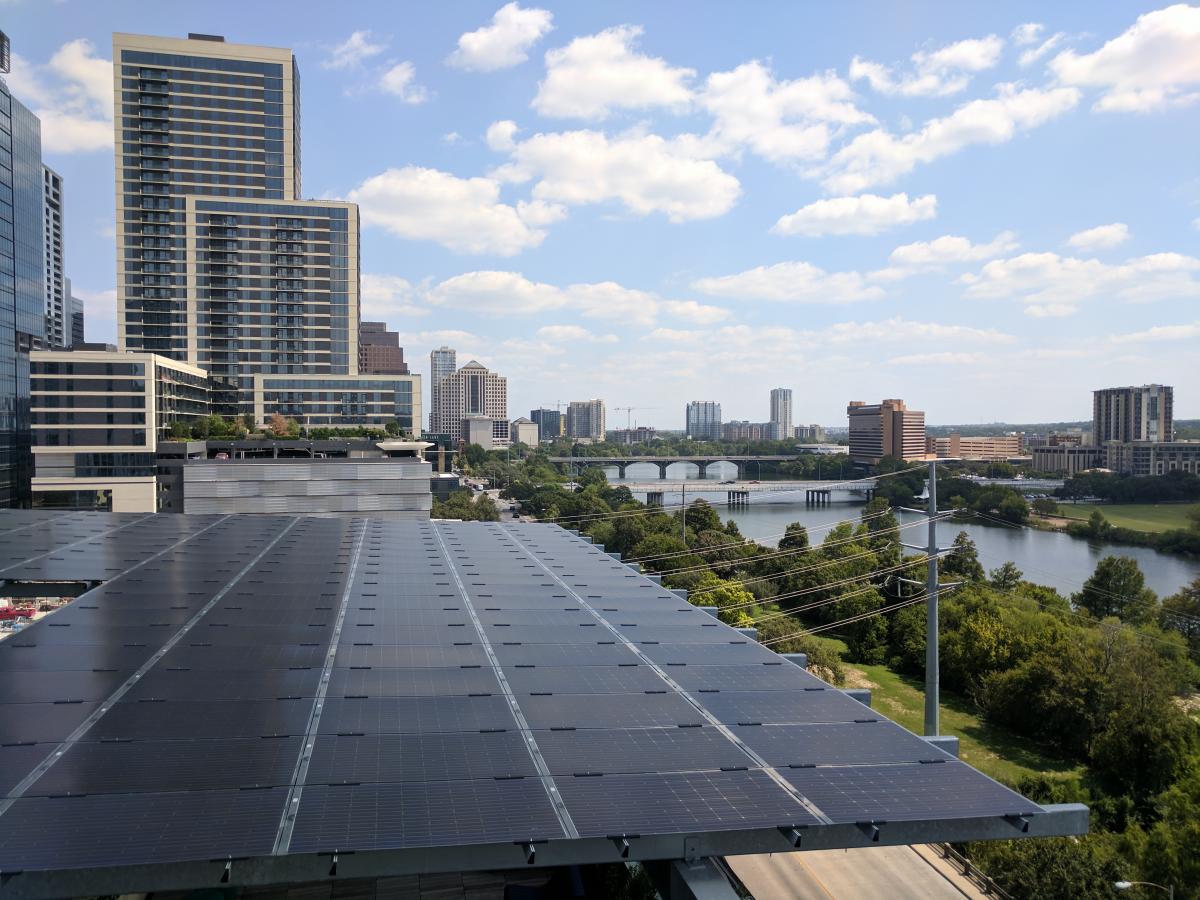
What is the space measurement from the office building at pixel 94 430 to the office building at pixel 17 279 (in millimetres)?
2963

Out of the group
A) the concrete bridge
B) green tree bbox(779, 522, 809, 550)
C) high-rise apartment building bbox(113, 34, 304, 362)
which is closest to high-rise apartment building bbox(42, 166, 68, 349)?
high-rise apartment building bbox(113, 34, 304, 362)

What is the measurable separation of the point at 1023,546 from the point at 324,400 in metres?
57.1

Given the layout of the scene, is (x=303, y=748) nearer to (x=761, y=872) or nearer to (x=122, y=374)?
(x=761, y=872)

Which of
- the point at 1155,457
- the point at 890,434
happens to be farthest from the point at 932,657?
the point at 890,434

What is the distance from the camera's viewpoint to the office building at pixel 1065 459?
115250mm

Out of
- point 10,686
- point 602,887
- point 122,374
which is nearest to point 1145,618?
point 602,887

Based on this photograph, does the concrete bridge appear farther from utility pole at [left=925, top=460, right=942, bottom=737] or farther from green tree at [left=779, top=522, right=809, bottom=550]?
utility pole at [left=925, top=460, right=942, bottom=737]

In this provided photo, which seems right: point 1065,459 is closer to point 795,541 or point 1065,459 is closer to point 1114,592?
point 795,541

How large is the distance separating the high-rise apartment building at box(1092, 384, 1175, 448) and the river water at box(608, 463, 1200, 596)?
171ft

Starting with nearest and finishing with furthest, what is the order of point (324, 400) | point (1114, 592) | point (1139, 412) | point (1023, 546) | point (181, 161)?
point (1114, 592), point (324, 400), point (1023, 546), point (181, 161), point (1139, 412)

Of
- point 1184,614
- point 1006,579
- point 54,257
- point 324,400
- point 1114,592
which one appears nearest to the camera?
point 1184,614

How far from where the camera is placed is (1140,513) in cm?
7788

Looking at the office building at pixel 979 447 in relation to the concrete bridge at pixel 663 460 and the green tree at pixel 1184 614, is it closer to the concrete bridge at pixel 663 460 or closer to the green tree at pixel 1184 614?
the concrete bridge at pixel 663 460

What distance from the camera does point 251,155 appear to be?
220ft
